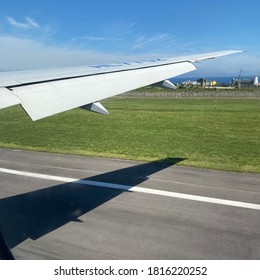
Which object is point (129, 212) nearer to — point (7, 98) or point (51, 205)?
point (51, 205)

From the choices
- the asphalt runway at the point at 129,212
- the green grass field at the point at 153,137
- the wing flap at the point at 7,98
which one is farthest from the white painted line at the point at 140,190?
the wing flap at the point at 7,98

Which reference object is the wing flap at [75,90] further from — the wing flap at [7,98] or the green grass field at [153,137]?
the green grass field at [153,137]

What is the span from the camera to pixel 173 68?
853cm

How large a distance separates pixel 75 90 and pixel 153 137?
1215 centimetres

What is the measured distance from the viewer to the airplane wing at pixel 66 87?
450 centimetres

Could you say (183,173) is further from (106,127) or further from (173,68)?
(106,127)

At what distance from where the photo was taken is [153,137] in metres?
17.3

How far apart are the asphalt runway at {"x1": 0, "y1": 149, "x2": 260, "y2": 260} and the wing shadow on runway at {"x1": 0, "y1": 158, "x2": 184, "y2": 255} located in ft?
0.07

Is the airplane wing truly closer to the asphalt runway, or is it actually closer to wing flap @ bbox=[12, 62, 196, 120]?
wing flap @ bbox=[12, 62, 196, 120]

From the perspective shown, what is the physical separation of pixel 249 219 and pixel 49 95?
5790 millimetres

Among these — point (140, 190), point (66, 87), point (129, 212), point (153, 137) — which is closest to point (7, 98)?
point (66, 87)

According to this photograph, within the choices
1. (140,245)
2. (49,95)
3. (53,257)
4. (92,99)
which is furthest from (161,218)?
(49,95)

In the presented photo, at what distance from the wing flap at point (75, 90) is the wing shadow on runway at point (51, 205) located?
3.61 m
